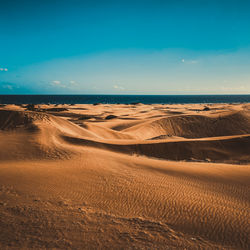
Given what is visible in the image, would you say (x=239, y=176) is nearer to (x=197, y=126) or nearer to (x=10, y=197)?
(x=10, y=197)

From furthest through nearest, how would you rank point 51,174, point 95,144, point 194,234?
point 95,144
point 51,174
point 194,234

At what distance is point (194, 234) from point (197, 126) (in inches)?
745

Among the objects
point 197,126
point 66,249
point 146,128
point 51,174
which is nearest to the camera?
point 66,249

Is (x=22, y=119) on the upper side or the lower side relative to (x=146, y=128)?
upper

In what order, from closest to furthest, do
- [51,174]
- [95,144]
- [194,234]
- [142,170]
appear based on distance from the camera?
[194,234], [51,174], [142,170], [95,144]

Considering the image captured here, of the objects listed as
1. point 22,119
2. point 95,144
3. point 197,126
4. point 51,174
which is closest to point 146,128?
point 197,126

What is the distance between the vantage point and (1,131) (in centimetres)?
1003


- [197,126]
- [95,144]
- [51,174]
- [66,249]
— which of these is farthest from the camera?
[197,126]

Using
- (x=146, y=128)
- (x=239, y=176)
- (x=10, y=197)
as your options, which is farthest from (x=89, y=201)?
(x=146, y=128)

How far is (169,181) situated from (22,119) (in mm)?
9677

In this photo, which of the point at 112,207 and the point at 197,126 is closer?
the point at 112,207

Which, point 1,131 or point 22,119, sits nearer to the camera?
point 1,131

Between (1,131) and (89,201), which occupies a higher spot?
(1,131)

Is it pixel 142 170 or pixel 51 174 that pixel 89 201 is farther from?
pixel 142 170
